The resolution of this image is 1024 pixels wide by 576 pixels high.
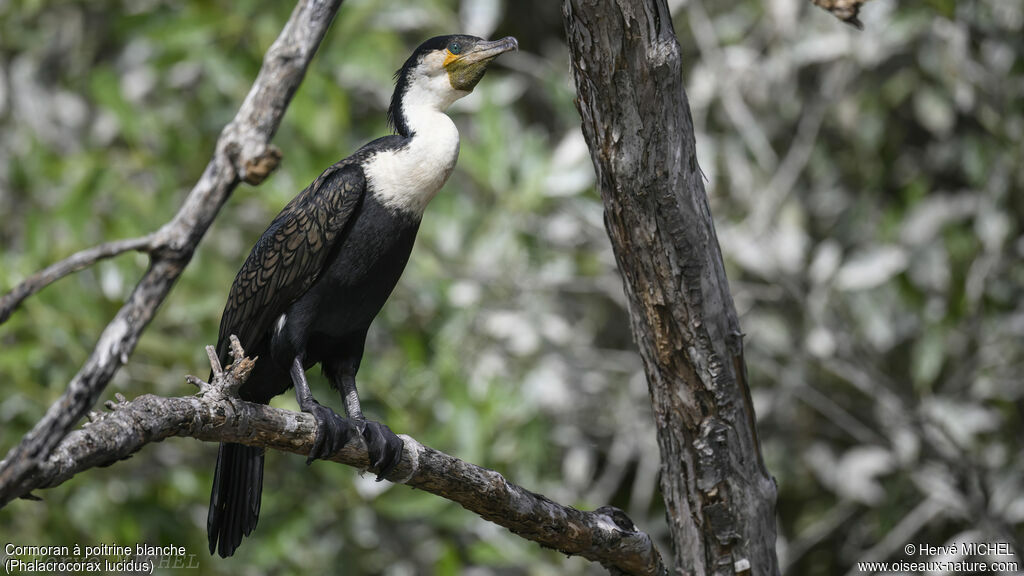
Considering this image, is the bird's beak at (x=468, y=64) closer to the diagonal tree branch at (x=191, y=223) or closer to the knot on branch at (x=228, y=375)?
the diagonal tree branch at (x=191, y=223)

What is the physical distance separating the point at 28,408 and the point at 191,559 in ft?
2.83

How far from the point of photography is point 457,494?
220 cm

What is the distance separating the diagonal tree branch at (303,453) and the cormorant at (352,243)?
0.09 metres

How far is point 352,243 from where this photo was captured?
7.51 ft

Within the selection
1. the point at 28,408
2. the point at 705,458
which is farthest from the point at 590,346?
the point at 705,458

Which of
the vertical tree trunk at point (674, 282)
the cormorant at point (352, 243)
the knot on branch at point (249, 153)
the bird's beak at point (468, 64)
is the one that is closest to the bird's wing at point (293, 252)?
the cormorant at point (352, 243)

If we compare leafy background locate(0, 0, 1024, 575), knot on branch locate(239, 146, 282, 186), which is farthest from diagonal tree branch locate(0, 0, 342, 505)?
leafy background locate(0, 0, 1024, 575)

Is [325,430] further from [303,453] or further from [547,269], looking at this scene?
[547,269]

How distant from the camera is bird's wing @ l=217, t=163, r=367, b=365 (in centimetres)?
229

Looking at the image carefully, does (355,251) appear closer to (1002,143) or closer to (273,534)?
(273,534)

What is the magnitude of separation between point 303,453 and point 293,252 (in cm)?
47

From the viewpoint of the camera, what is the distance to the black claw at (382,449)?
2.27 metres

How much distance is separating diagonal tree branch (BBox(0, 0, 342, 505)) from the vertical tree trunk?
621 millimetres

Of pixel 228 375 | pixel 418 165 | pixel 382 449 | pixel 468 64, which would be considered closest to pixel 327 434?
pixel 382 449
